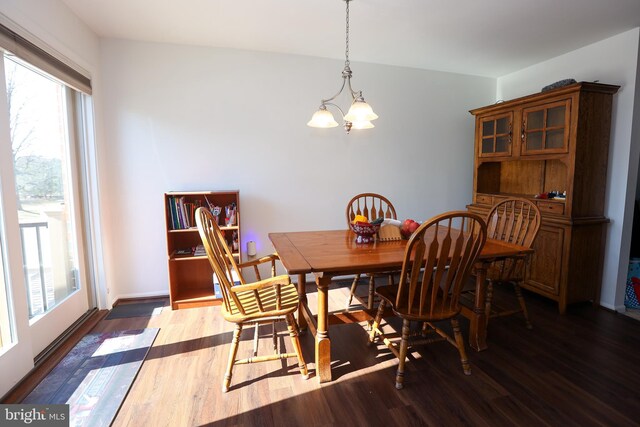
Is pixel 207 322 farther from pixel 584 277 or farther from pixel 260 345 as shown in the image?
pixel 584 277

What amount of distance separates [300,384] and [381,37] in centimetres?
278

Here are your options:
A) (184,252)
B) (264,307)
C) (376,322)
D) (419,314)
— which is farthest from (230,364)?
(184,252)

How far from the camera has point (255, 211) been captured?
337 cm

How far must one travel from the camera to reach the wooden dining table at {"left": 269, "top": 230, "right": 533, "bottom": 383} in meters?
1.72

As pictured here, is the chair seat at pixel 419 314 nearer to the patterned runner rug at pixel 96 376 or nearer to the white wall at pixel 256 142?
the patterned runner rug at pixel 96 376

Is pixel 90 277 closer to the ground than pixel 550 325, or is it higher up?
higher up

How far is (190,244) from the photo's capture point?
10.5ft

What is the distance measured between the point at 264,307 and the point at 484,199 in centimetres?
276

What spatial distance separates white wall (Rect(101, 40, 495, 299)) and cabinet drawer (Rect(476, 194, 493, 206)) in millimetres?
452

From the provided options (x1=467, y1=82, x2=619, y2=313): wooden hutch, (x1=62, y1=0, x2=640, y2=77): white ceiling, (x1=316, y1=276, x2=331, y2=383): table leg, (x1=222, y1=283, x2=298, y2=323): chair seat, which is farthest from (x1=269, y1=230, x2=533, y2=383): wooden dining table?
(x1=62, y1=0, x2=640, y2=77): white ceiling

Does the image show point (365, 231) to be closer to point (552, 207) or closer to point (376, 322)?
point (376, 322)

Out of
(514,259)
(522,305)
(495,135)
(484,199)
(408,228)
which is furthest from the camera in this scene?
(484,199)

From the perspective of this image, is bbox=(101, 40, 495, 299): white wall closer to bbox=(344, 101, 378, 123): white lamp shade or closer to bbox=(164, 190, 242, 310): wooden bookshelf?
bbox=(164, 190, 242, 310): wooden bookshelf

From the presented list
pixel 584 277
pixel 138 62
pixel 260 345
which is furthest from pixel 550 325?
pixel 138 62
